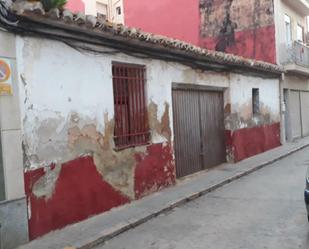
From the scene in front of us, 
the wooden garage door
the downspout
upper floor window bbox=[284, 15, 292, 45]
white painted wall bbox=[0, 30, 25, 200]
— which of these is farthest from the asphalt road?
upper floor window bbox=[284, 15, 292, 45]

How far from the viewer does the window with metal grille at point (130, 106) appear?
8594 millimetres

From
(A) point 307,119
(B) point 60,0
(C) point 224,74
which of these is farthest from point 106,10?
(B) point 60,0

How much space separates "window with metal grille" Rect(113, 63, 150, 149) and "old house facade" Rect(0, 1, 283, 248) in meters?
0.02

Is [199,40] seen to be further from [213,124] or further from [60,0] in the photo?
[60,0]

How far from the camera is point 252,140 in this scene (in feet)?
51.0

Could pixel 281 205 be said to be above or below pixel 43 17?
below

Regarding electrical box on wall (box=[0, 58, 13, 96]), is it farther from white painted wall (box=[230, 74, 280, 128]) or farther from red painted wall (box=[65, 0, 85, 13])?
red painted wall (box=[65, 0, 85, 13])

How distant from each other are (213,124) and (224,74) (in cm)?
156

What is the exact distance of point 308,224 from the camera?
257 inches

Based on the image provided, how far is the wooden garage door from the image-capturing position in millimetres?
10969

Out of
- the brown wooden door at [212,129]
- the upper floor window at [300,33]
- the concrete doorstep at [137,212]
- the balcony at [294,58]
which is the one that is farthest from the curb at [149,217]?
the upper floor window at [300,33]

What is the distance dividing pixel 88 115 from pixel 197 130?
486cm

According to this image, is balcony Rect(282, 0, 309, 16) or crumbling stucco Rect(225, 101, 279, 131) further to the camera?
balcony Rect(282, 0, 309, 16)

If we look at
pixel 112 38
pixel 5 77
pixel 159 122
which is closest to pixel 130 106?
pixel 159 122
